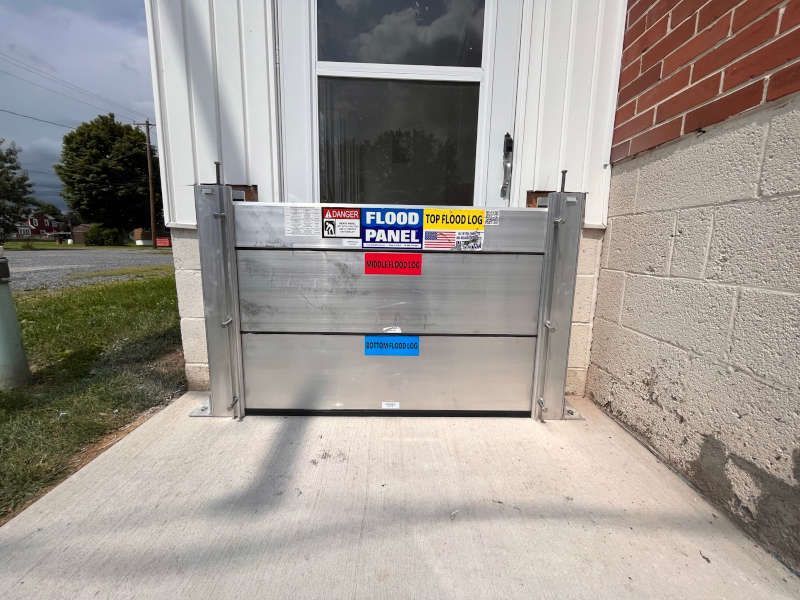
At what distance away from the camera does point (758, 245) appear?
1.50 m

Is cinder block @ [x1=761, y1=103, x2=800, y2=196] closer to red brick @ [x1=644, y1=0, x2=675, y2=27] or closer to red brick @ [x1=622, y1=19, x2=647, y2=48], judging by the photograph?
red brick @ [x1=644, y1=0, x2=675, y2=27]

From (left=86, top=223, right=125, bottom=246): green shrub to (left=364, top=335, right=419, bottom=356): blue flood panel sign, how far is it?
1643 inches

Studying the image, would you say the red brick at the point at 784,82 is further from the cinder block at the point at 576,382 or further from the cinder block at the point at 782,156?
the cinder block at the point at 576,382

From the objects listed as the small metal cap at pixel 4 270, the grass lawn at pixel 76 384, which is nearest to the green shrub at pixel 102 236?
the grass lawn at pixel 76 384

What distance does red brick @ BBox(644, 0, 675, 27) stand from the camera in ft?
6.50

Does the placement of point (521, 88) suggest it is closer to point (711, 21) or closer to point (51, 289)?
point (711, 21)

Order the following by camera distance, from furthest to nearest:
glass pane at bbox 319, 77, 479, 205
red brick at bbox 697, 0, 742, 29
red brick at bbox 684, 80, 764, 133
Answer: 1. glass pane at bbox 319, 77, 479, 205
2. red brick at bbox 697, 0, 742, 29
3. red brick at bbox 684, 80, 764, 133

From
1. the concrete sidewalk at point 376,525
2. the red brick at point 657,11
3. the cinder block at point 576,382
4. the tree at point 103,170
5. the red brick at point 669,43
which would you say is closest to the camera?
the concrete sidewalk at point 376,525

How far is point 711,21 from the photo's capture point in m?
1.71

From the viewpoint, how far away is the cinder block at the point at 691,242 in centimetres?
174

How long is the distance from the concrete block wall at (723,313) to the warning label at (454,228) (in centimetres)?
95

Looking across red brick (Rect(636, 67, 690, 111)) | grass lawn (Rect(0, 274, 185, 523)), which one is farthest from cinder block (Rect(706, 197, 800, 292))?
grass lawn (Rect(0, 274, 185, 523))

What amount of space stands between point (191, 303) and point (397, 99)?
2.03 m

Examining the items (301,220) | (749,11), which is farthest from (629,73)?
(301,220)
